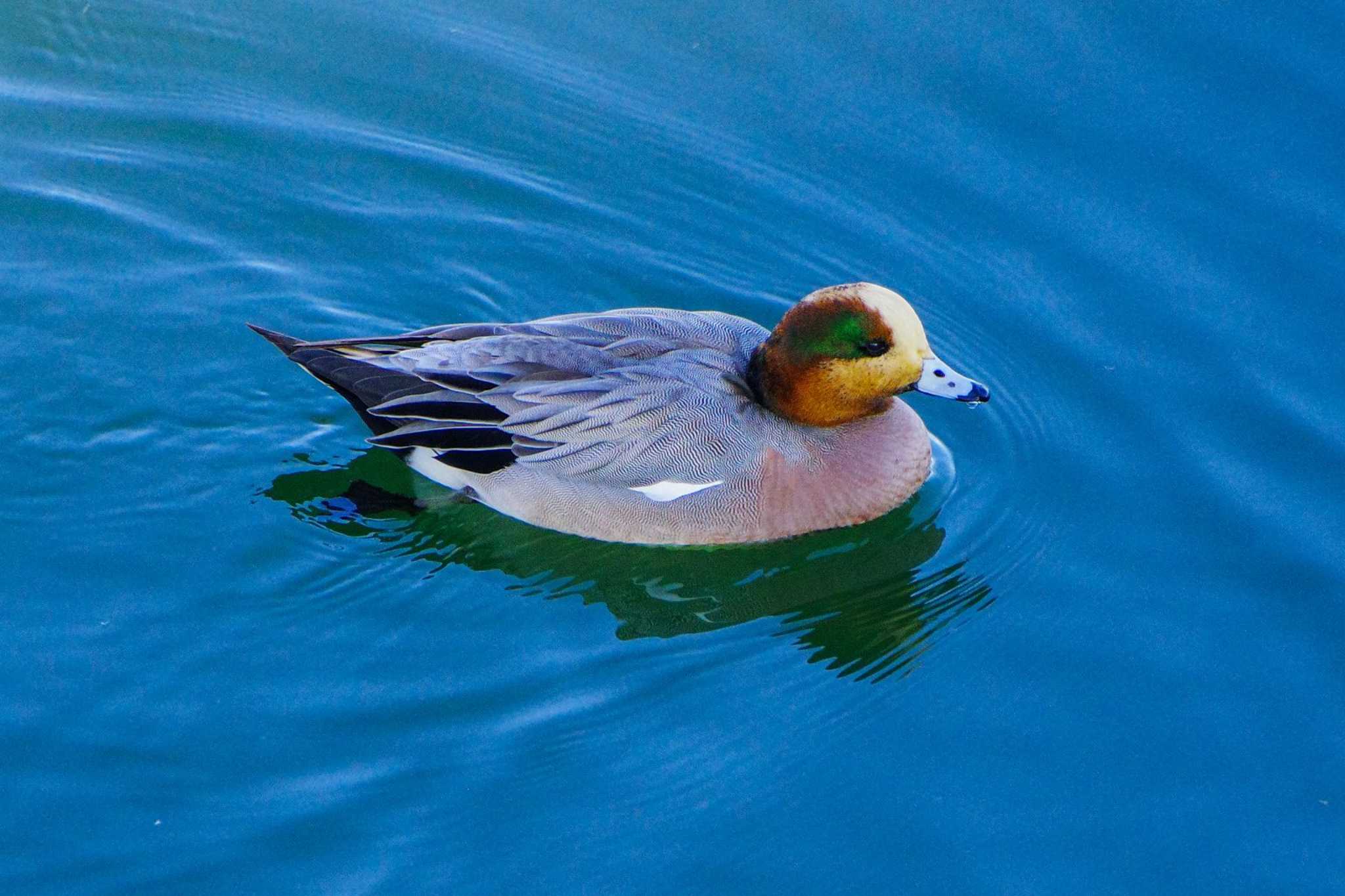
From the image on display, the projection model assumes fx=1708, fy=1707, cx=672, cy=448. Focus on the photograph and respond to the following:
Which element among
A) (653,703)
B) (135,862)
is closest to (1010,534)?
(653,703)

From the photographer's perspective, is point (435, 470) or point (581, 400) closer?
point (581, 400)

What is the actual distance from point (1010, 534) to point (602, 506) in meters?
1.85

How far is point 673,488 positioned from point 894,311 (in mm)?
1223

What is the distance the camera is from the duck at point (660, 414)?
738 centimetres

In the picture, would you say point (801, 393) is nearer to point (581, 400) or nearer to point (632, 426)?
point (632, 426)

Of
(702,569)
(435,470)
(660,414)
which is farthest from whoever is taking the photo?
(435,470)

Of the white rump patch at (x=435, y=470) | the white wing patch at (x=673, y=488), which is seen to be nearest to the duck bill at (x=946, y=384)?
the white wing patch at (x=673, y=488)

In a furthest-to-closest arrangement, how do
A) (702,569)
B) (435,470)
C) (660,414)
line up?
(435,470), (702,569), (660,414)

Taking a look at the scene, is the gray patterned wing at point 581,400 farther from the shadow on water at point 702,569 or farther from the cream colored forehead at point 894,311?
the cream colored forehead at point 894,311

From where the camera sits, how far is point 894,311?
7379mm

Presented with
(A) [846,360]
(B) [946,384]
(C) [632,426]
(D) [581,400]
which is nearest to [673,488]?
(C) [632,426]

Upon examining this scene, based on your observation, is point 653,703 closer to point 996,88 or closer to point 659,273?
point 659,273

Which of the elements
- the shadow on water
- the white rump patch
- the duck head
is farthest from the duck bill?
the white rump patch

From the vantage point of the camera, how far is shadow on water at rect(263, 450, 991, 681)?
714 centimetres
